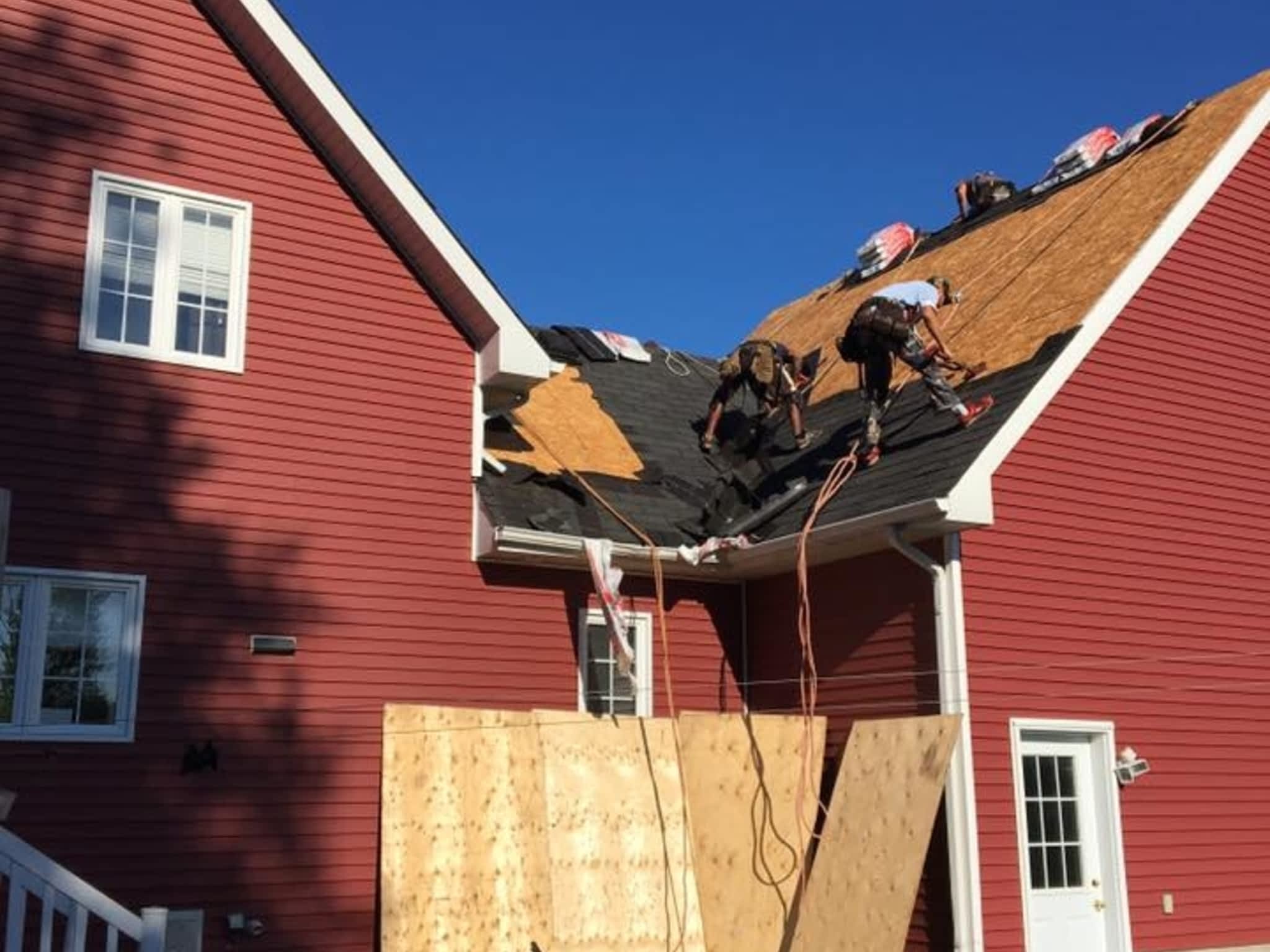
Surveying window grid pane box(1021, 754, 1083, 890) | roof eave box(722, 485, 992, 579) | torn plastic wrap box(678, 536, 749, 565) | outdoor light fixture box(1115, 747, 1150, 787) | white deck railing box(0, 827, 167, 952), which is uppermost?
torn plastic wrap box(678, 536, 749, 565)

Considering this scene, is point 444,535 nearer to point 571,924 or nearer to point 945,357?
point 571,924

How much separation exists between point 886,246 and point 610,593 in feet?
26.6

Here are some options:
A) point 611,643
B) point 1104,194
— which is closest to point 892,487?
point 611,643

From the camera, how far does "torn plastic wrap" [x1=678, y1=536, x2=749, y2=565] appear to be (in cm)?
1170

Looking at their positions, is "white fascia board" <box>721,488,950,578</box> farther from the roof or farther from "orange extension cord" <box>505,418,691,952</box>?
"orange extension cord" <box>505,418,691,952</box>

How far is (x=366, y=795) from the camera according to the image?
33.6 ft

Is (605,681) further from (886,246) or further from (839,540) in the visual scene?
(886,246)

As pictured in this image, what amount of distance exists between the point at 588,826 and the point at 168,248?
5676 mm

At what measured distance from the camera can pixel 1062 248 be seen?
12.9 metres

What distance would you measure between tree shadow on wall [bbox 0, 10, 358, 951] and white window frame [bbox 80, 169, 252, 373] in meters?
0.08

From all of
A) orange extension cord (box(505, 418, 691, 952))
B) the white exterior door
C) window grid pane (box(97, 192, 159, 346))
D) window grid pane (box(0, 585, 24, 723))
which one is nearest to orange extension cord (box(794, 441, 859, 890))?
orange extension cord (box(505, 418, 691, 952))

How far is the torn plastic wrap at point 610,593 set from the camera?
36.0 feet

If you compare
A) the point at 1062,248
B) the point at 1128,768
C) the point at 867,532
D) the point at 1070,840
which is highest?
the point at 1062,248

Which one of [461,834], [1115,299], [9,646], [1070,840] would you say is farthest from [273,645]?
[1115,299]
